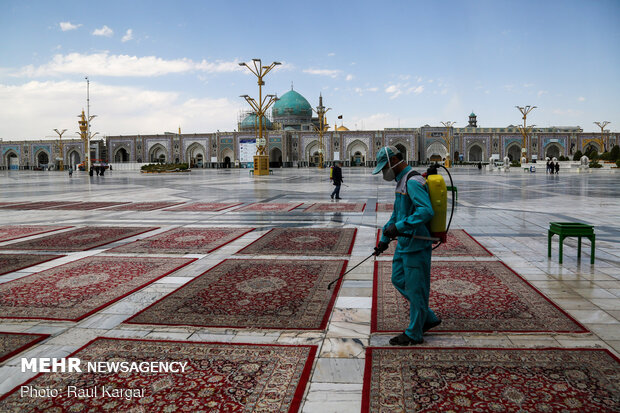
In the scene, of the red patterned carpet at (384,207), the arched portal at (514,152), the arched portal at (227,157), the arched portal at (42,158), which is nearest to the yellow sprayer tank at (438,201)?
the red patterned carpet at (384,207)

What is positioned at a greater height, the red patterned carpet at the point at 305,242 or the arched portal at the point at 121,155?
the arched portal at the point at 121,155

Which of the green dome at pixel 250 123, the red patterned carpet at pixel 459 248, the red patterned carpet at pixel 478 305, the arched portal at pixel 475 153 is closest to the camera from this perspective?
the red patterned carpet at pixel 478 305

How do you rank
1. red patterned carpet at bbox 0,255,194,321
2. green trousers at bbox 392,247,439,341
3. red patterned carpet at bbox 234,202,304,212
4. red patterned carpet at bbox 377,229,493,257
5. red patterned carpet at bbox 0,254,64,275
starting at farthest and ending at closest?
red patterned carpet at bbox 234,202,304,212, red patterned carpet at bbox 377,229,493,257, red patterned carpet at bbox 0,254,64,275, red patterned carpet at bbox 0,255,194,321, green trousers at bbox 392,247,439,341

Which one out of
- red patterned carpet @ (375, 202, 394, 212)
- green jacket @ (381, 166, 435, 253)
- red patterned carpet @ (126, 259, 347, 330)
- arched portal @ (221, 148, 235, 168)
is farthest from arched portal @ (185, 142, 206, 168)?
green jacket @ (381, 166, 435, 253)

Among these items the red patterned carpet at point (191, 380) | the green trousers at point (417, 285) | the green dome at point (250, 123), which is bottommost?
the red patterned carpet at point (191, 380)

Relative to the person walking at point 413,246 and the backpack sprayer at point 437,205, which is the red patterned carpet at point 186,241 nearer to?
the person walking at point 413,246

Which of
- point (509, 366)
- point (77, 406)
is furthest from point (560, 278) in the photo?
point (77, 406)

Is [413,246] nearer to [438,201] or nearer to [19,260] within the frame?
[438,201]

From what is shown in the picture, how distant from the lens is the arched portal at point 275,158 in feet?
203

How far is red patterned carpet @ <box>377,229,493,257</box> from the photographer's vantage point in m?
5.83

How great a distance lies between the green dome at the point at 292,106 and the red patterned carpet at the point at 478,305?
2357 inches

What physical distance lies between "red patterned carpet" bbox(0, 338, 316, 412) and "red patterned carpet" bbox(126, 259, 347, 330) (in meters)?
0.45

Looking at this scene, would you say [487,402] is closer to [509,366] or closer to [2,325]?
[509,366]

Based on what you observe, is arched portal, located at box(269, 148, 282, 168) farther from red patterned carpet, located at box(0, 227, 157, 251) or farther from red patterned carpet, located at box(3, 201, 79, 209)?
red patterned carpet, located at box(0, 227, 157, 251)
